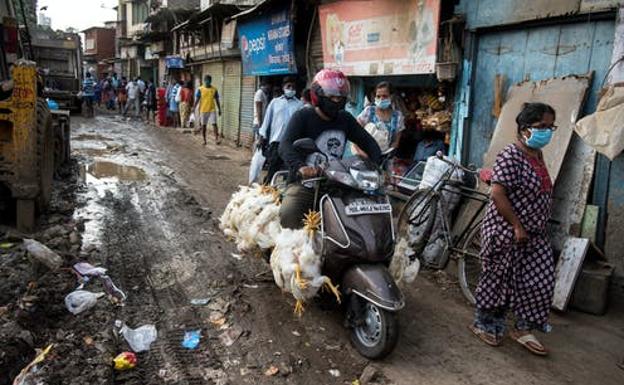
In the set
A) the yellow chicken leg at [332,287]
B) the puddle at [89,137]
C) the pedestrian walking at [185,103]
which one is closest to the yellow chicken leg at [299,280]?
the yellow chicken leg at [332,287]

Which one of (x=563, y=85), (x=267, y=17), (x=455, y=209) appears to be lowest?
(x=455, y=209)

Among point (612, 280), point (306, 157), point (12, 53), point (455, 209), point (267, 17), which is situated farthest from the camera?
point (267, 17)

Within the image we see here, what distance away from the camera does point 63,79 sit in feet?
69.1

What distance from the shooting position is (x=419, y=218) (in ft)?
19.1

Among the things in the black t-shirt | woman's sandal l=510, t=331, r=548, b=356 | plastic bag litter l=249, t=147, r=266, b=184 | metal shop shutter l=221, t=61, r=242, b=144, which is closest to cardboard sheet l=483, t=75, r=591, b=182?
woman's sandal l=510, t=331, r=548, b=356

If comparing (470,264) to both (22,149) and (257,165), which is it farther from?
(22,149)

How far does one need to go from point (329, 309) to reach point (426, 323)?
0.82 m

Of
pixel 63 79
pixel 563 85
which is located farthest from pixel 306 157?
pixel 63 79

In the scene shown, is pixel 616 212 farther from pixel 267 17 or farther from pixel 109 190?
pixel 267 17

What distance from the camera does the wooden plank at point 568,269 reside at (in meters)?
4.70

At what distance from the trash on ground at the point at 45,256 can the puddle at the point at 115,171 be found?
15.7 feet

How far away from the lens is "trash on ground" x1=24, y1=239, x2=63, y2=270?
460cm

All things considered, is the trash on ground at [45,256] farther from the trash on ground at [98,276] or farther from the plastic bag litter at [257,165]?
the plastic bag litter at [257,165]

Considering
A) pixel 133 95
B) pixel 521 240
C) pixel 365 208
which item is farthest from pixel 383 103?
pixel 133 95
